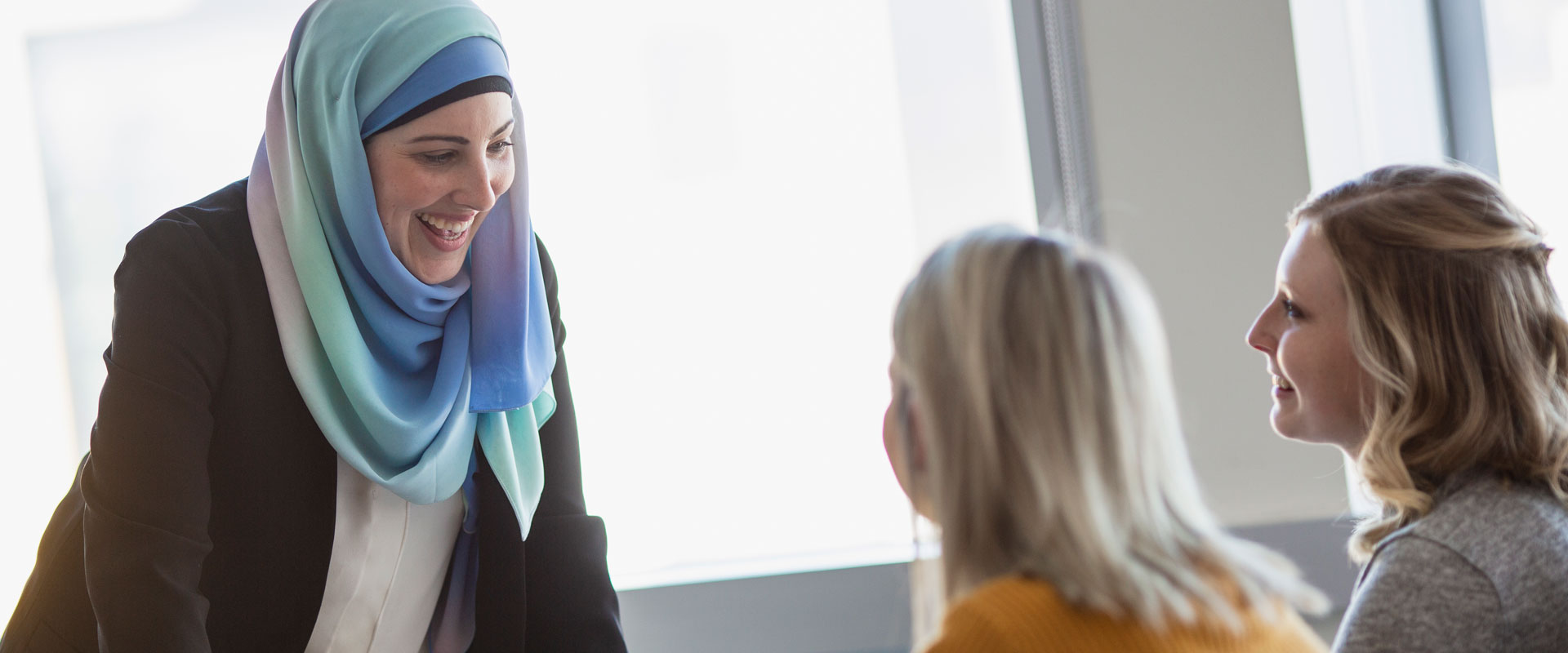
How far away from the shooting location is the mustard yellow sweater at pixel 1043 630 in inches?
31.7

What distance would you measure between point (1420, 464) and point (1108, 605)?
1.76 feet

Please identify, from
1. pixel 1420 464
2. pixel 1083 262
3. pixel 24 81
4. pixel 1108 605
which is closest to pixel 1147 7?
pixel 1420 464

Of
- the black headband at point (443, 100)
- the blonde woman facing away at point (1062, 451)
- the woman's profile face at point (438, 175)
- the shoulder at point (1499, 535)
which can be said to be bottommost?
the shoulder at point (1499, 535)

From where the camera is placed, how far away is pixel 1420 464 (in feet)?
3.80

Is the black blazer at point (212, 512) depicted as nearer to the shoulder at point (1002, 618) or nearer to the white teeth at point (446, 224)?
the white teeth at point (446, 224)

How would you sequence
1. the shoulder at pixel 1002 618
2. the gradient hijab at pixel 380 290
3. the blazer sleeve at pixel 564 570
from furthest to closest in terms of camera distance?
the blazer sleeve at pixel 564 570 → the gradient hijab at pixel 380 290 → the shoulder at pixel 1002 618

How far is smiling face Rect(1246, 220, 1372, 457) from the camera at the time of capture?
1246mm

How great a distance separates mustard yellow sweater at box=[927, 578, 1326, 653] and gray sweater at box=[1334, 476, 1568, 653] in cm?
28

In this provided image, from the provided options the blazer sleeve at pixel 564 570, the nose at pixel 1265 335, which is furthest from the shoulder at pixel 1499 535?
the blazer sleeve at pixel 564 570

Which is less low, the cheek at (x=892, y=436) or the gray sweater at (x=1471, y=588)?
the cheek at (x=892, y=436)

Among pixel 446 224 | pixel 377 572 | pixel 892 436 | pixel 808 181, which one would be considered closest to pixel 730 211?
pixel 808 181

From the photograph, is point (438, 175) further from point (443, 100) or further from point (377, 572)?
point (377, 572)

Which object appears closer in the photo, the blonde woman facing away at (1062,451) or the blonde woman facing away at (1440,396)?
the blonde woman facing away at (1062,451)

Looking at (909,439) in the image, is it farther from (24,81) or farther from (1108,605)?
(24,81)
